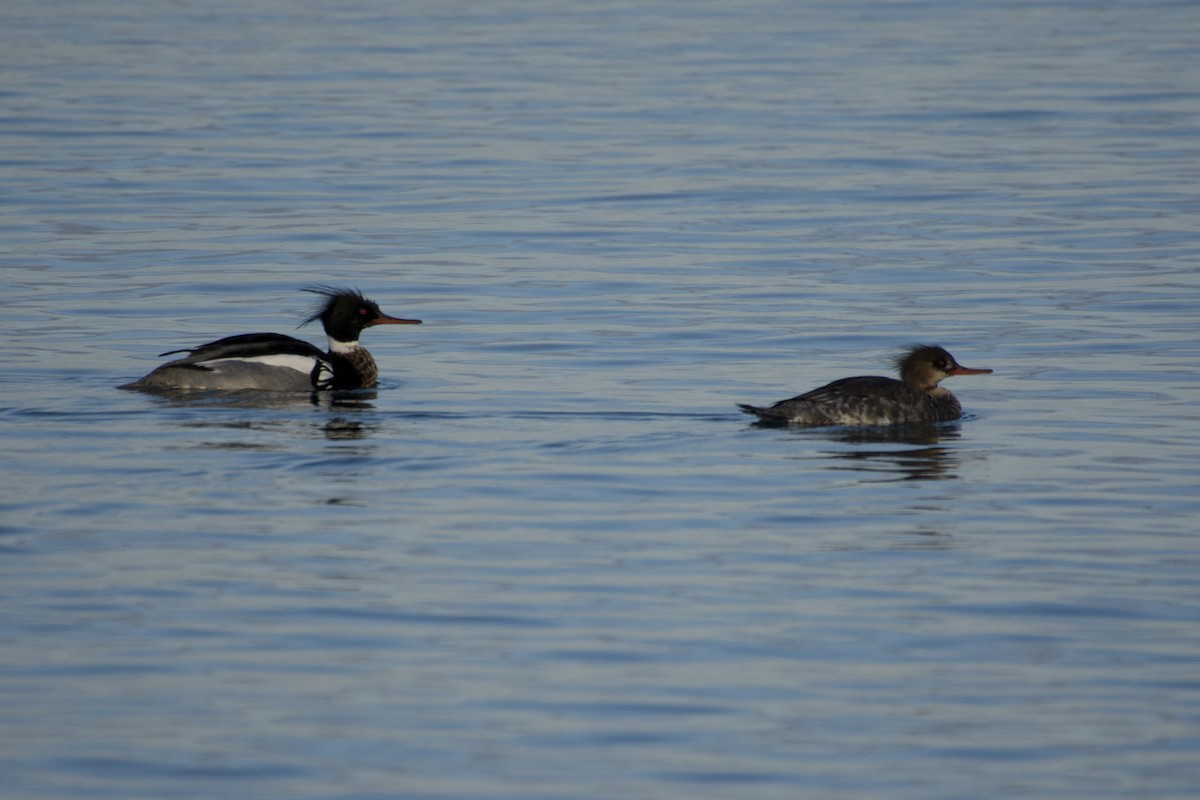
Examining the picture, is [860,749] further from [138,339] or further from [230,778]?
[138,339]

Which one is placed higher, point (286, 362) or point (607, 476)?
point (286, 362)

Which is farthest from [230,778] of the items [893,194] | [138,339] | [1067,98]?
[1067,98]

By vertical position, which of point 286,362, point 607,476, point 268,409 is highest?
point 286,362

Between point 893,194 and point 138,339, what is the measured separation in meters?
10.9

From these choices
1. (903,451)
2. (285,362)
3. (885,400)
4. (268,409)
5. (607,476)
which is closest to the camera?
(607,476)

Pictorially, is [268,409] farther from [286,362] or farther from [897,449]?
[897,449]

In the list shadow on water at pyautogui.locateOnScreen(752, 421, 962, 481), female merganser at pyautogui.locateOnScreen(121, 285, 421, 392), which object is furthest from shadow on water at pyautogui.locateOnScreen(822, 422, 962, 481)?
female merganser at pyautogui.locateOnScreen(121, 285, 421, 392)

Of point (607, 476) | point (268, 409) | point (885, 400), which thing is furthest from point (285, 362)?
point (885, 400)

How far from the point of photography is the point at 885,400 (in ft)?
41.4

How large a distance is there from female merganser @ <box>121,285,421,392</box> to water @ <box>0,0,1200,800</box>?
320 millimetres

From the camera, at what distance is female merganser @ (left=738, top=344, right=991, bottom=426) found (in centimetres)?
1236

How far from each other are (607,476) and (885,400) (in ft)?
8.01

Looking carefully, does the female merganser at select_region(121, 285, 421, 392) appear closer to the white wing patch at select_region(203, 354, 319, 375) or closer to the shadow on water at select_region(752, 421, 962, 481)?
the white wing patch at select_region(203, 354, 319, 375)

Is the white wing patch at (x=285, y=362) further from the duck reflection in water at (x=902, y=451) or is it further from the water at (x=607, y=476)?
the duck reflection in water at (x=902, y=451)
